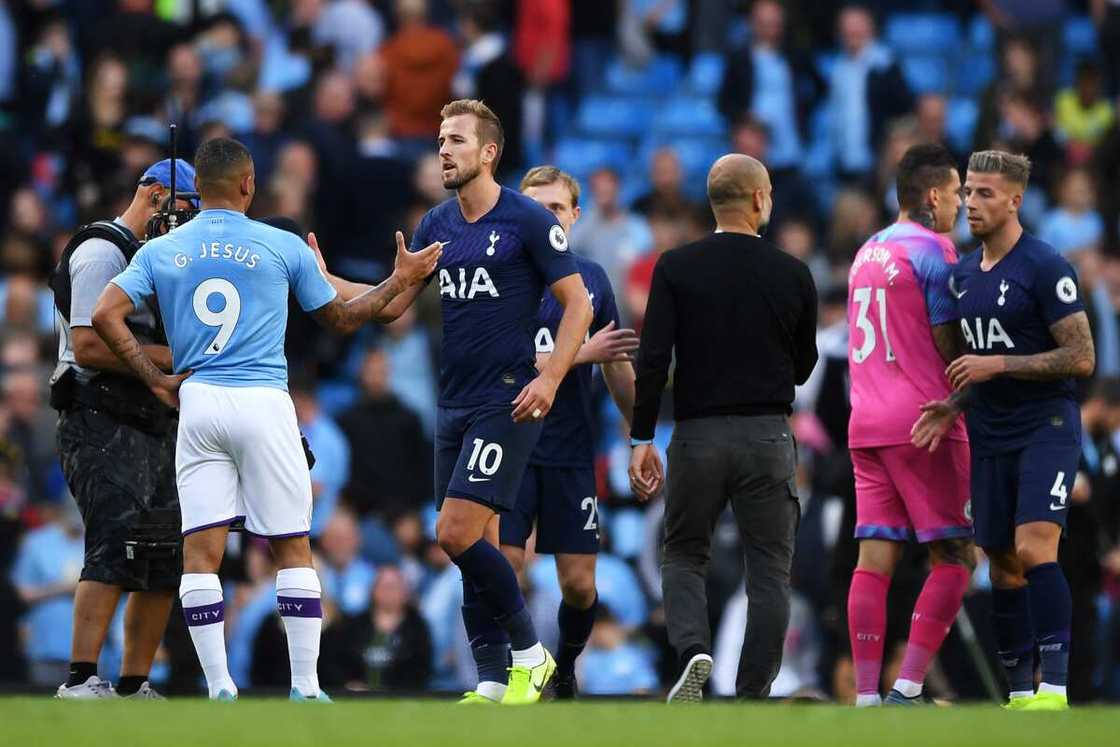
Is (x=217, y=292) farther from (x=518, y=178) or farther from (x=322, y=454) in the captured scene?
(x=518, y=178)

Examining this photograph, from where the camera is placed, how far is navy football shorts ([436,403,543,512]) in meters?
9.91

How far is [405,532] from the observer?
16.1m

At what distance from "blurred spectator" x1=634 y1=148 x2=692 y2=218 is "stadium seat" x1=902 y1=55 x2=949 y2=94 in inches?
143

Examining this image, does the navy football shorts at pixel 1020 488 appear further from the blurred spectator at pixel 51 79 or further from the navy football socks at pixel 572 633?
the blurred spectator at pixel 51 79

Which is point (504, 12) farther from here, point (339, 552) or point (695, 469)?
point (695, 469)

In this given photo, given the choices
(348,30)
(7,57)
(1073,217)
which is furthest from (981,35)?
(7,57)

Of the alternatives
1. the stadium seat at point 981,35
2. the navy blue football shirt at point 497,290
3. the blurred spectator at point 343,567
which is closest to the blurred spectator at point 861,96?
the stadium seat at point 981,35

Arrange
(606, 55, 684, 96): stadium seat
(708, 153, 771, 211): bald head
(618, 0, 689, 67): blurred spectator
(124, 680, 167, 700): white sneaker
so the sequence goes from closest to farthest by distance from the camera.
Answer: (708, 153, 771, 211): bald head, (124, 680, 167, 700): white sneaker, (618, 0, 689, 67): blurred spectator, (606, 55, 684, 96): stadium seat

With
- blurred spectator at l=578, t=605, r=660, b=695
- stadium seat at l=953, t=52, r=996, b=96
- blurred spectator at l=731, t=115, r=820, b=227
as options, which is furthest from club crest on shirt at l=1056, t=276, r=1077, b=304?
stadium seat at l=953, t=52, r=996, b=96

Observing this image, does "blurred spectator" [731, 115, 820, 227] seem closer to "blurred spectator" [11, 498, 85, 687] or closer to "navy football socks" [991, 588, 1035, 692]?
"blurred spectator" [11, 498, 85, 687]

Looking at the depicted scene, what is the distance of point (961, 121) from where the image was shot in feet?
70.1

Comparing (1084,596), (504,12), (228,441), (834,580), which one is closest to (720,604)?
(834,580)

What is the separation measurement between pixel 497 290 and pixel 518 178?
10.3 metres

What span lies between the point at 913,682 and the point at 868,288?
1894 mm
